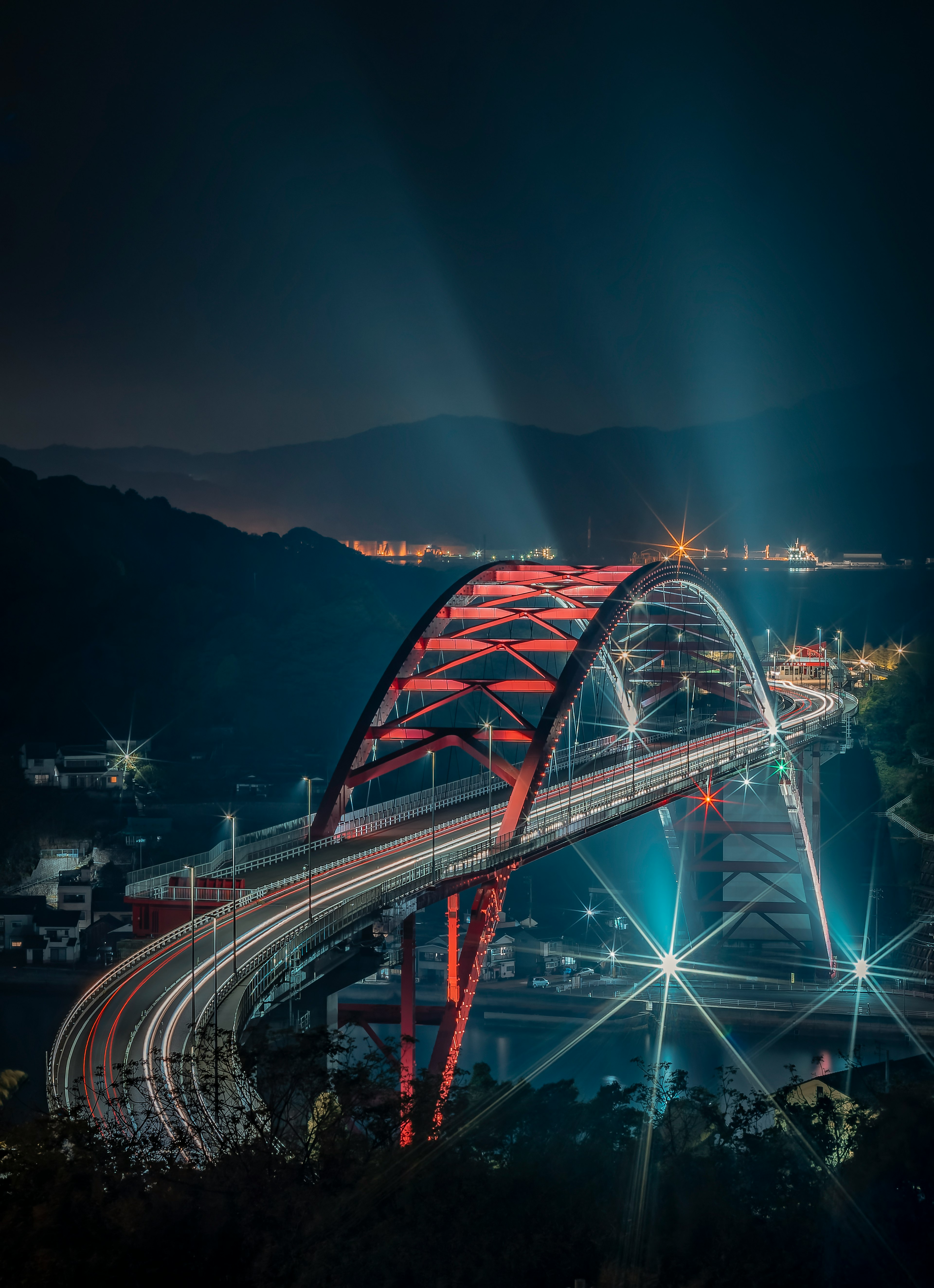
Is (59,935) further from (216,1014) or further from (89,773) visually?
(216,1014)

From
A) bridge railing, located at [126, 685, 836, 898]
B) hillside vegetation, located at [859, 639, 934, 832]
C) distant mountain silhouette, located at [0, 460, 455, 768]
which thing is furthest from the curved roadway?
distant mountain silhouette, located at [0, 460, 455, 768]

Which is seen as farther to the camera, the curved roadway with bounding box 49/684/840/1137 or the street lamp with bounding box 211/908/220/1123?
the curved roadway with bounding box 49/684/840/1137

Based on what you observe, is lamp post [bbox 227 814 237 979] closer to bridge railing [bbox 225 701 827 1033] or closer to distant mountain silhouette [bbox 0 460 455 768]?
bridge railing [bbox 225 701 827 1033]

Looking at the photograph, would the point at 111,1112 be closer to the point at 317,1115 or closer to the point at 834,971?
the point at 317,1115

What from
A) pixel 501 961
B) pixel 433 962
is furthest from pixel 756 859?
pixel 433 962

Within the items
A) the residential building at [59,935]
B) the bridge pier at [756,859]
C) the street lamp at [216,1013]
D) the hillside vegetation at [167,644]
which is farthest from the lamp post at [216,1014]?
the hillside vegetation at [167,644]

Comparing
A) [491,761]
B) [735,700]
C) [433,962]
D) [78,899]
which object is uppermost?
[735,700]
